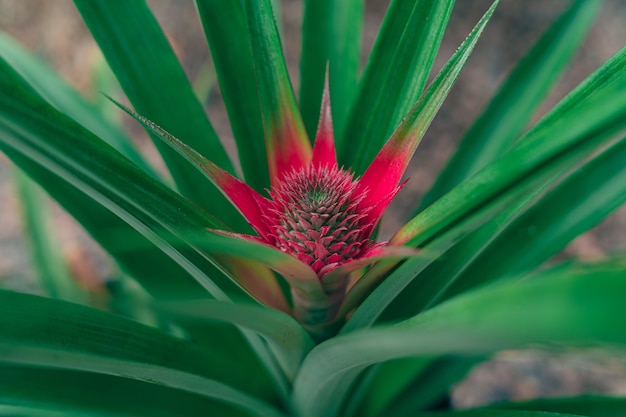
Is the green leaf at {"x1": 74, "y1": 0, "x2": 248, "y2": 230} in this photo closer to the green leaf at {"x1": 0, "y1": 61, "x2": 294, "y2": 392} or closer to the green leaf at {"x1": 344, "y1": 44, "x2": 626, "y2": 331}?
the green leaf at {"x1": 0, "y1": 61, "x2": 294, "y2": 392}

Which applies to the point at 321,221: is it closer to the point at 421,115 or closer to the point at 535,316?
the point at 421,115

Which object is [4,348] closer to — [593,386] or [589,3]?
[589,3]

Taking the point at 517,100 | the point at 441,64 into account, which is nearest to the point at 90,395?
the point at 517,100

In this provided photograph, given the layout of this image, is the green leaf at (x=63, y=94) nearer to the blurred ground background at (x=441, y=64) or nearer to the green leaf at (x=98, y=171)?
A: the green leaf at (x=98, y=171)

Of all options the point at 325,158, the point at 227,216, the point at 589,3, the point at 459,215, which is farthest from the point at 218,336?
the point at 589,3

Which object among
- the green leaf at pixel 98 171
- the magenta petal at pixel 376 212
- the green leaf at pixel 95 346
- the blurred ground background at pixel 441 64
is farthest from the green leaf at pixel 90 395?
the blurred ground background at pixel 441 64
